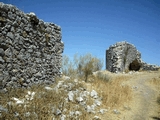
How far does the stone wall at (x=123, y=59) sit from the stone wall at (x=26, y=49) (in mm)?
11781

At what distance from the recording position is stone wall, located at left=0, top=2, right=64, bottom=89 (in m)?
4.62

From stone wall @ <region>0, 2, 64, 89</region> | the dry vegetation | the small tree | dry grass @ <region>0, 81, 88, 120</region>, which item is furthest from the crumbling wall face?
dry grass @ <region>0, 81, 88, 120</region>

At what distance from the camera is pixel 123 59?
17844 mm

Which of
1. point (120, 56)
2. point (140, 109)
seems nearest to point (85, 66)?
point (140, 109)

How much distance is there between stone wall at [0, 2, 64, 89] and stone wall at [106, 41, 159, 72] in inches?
464

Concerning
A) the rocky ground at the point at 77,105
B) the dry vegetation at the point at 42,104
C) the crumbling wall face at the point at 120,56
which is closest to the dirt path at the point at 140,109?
the rocky ground at the point at 77,105

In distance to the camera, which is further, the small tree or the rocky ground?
the small tree

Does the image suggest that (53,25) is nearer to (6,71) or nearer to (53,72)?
(53,72)

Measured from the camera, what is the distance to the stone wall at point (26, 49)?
462 centimetres

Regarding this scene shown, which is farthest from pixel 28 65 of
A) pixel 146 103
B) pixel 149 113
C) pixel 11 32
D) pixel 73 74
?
pixel 146 103

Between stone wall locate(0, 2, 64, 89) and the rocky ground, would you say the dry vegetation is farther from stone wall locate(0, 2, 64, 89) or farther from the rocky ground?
stone wall locate(0, 2, 64, 89)

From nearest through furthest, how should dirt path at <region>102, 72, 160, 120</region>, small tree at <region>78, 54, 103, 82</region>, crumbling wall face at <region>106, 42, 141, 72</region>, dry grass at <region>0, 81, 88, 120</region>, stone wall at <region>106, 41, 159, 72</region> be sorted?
1. dry grass at <region>0, 81, 88, 120</region>
2. dirt path at <region>102, 72, 160, 120</region>
3. small tree at <region>78, 54, 103, 82</region>
4. crumbling wall face at <region>106, 42, 141, 72</region>
5. stone wall at <region>106, 41, 159, 72</region>

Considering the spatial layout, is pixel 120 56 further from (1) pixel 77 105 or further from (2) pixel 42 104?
Answer: (2) pixel 42 104

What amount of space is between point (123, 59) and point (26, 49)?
1476cm
